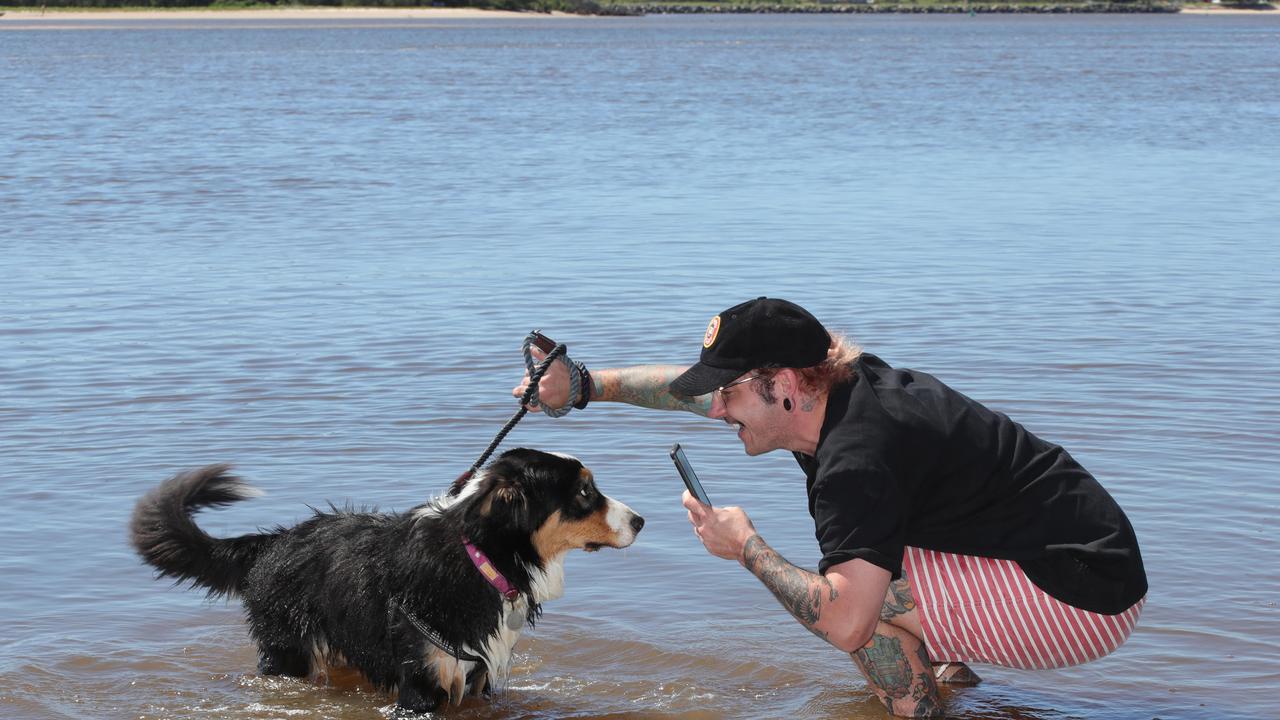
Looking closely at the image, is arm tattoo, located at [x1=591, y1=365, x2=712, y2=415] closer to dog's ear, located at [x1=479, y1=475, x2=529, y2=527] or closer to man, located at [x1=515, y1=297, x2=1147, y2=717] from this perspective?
dog's ear, located at [x1=479, y1=475, x2=529, y2=527]

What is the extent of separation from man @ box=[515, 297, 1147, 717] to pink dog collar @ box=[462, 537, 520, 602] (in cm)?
77

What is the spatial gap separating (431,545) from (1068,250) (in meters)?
10.0

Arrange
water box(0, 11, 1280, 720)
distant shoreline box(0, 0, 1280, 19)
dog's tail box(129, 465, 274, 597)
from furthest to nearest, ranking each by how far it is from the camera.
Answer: distant shoreline box(0, 0, 1280, 19)
water box(0, 11, 1280, 720)
dog's tail box(129, 465, 274, 597)

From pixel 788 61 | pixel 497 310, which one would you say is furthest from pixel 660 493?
pixel 788 61

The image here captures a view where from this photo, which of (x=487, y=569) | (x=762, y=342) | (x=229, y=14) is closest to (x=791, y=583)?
(x=762, y=342)

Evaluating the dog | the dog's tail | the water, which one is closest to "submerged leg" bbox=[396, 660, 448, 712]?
the dog

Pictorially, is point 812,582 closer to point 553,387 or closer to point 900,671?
point 900,671

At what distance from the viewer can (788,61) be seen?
58562 mm

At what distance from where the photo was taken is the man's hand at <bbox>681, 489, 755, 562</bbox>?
4.26m

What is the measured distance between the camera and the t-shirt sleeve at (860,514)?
3924mm

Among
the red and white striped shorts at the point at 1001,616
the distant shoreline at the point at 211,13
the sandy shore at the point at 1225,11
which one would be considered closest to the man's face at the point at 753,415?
the red and white striped shorts at the point at 1001,616

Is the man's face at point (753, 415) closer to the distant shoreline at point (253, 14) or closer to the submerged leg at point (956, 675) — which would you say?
the submerged leg at point (956, 675)

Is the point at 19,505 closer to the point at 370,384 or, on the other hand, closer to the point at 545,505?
the point at 370,384

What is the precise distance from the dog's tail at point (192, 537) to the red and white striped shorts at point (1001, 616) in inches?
95.6
